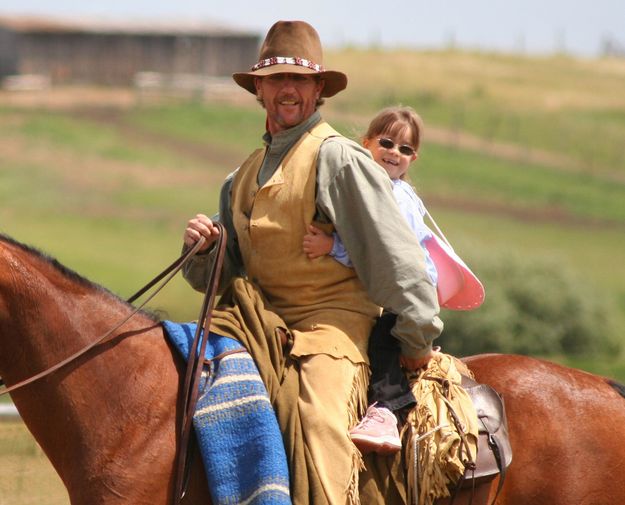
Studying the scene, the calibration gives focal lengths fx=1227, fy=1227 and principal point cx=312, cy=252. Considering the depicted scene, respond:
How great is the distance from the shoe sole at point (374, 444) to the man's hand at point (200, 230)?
1158mm

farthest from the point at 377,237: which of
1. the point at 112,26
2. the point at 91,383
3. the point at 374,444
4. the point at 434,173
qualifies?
the point at 112,26

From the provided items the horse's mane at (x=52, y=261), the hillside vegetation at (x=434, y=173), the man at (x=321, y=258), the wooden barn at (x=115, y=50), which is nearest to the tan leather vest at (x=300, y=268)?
the man at (x=321, y=258)

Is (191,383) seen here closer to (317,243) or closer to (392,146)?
(317,243)

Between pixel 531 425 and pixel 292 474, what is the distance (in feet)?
4.14

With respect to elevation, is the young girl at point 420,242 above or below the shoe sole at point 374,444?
above

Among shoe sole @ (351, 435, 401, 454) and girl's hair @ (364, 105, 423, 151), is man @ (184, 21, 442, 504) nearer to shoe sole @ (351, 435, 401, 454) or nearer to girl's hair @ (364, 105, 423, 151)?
shoe sole @ (351, 435, 401, 454)

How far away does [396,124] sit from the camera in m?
6.24

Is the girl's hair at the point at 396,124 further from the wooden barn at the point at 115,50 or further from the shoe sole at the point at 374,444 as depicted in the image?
the wooden barn at the point at 115,50

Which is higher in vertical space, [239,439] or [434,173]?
[239,439]

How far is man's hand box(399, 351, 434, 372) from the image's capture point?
18.5 ft

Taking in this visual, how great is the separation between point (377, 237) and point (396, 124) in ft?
3.38

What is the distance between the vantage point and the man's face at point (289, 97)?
18.6 ft

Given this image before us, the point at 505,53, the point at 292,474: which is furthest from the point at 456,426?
the point at 505,53

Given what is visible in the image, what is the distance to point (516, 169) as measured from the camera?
161 feet
